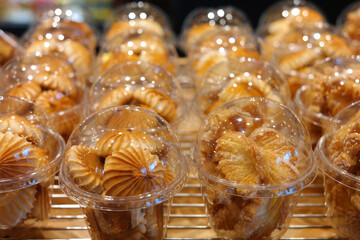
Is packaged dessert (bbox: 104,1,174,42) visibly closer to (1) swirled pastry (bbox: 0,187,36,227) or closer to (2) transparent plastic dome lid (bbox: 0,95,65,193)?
(2) transparent plastic dome lid (bbox: 0,95,65,193)

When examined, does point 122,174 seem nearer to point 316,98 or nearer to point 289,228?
point 289,228

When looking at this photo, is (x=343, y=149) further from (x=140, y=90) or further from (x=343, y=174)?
(x=140, y=90)

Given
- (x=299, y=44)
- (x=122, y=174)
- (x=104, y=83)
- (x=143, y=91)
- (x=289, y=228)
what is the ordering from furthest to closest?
(x=299, y=44) → (x=104, y=83) → (x=143, y=91) → (x=289, y=228) → (x=122, y=174)

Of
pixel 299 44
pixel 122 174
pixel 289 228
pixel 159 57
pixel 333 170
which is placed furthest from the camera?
pixel 299 44

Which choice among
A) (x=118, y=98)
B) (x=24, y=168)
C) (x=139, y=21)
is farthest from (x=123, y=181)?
(x=139, y=21)

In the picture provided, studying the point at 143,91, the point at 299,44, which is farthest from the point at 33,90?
the point at 299,44
